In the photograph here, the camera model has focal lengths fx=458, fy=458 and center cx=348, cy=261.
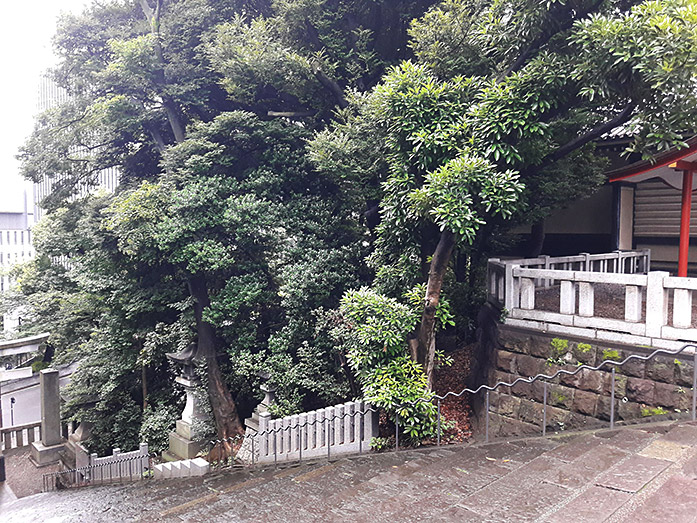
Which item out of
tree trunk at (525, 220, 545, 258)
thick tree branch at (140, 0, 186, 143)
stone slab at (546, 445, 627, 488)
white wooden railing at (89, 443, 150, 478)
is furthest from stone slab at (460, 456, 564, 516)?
thick tree branch at (140, 0, 186, 143)

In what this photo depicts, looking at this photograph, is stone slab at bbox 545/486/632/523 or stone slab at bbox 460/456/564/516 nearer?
stone slab at bbox 545/486/632/523

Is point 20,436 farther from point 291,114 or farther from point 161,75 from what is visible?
point 291,114

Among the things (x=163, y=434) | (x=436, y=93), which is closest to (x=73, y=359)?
(x=163, y=434)

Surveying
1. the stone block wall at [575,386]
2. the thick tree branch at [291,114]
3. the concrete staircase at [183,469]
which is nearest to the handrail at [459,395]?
the stone block wall at [575,386]

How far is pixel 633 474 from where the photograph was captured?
4070 mm

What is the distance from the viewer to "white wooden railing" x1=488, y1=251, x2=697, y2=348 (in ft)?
18.8

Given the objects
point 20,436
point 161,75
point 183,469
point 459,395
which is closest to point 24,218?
point 20,436

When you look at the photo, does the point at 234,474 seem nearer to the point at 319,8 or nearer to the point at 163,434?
the point at 163,434

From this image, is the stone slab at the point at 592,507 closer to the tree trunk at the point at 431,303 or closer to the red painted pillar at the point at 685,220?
the tree trunk at the point at 431,303

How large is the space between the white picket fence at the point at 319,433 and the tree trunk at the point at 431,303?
4.07 ft

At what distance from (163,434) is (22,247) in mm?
53382

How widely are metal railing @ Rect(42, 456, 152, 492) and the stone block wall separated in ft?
30.2

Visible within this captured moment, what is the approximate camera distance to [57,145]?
15312mm

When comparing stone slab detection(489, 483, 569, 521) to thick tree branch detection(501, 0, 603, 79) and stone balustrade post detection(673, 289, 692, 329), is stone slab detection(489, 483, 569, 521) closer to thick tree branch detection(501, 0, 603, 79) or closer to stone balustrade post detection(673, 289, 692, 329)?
stone balustrade post detection(673, 289, 692, 329)
